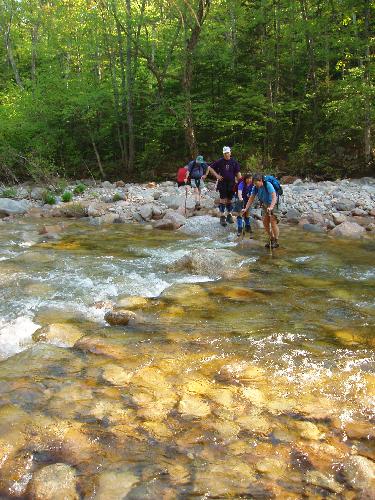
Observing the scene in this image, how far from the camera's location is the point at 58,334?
5.18 metres

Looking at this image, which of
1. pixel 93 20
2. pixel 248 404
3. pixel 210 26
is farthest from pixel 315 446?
pixel 93 20

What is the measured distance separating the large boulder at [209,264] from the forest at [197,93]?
11.9 m

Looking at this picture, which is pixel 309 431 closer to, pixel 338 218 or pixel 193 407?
pixel 193 407

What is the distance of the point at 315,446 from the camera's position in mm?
3330

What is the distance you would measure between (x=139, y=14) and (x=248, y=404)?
22.5 m

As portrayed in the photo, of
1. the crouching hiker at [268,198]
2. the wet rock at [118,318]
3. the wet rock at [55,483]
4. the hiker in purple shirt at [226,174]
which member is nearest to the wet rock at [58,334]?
the wet rock at [118,318]

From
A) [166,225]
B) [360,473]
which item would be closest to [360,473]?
[360,473]

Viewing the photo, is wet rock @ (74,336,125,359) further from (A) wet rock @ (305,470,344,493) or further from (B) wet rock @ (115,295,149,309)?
(A) wet rock @ (305,470,344,493)

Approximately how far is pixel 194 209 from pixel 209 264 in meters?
7.49

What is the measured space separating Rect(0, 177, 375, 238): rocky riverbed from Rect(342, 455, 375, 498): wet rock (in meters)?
8.87

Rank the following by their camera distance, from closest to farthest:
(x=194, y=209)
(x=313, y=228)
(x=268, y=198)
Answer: (x=268, y=198), (x=313, y=228), (x=194, y=209)

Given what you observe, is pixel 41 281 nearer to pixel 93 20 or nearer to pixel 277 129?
pixel 277 129

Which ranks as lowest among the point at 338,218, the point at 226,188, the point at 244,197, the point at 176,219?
the point at 338,218

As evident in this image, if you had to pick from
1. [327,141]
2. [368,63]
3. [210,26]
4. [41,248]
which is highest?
[210,26]
